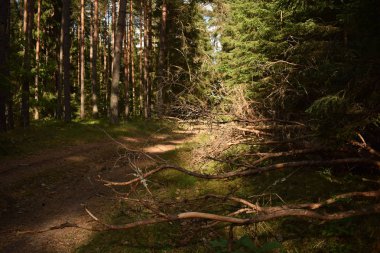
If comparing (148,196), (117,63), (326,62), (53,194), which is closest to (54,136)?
(117,63)

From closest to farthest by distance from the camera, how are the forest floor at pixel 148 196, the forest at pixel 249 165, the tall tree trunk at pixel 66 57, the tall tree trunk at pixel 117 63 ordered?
the forest at pixel 249 165, the forest floor at pixel 148 196, the tall tree trunk at pixel 117 63, the tall tree trunk at pixel 66 57

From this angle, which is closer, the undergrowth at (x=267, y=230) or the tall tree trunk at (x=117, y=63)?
the undergrowth at (x=267, y=230)

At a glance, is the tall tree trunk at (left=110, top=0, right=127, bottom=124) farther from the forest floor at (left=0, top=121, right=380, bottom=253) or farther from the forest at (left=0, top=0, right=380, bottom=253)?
the forest floor at (left=0, top=121, right=380, bottom=253)

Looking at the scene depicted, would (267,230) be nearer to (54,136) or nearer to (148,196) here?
(148,196)

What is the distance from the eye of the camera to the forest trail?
214 inches

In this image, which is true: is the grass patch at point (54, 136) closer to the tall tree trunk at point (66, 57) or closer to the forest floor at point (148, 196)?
the forest floor at point (148, 196)

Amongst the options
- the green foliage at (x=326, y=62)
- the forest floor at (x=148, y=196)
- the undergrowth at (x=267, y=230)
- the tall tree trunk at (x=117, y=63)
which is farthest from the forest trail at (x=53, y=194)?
the tall tree trunk at (x=117, y=63)

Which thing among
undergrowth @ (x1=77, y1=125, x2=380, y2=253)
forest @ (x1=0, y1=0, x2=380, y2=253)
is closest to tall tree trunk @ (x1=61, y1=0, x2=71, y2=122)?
forest @ (x1=0, y1=0, x2=380, y2=253)

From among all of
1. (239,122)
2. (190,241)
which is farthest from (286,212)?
(239,122)

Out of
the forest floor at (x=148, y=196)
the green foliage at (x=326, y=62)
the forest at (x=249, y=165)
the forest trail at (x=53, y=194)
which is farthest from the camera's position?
the forest trail at (x=53, y=194)

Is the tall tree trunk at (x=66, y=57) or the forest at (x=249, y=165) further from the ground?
the tall tree trunk at (x=66, y=57)

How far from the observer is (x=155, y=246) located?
16.0 ft

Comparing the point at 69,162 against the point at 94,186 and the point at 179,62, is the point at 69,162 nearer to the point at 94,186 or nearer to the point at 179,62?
the point at 94,186

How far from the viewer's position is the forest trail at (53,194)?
214 inches
